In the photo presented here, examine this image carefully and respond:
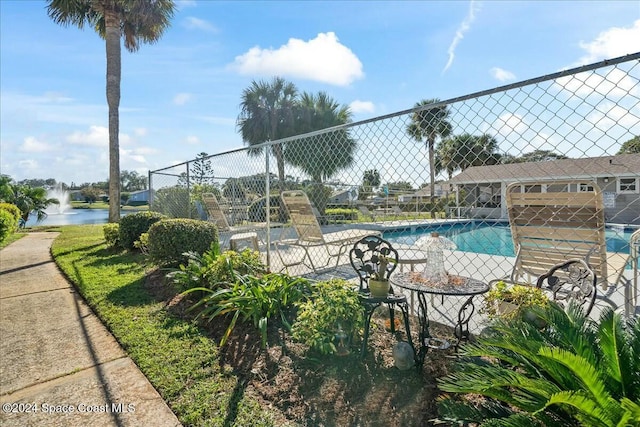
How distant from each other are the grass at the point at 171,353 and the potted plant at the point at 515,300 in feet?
4.93

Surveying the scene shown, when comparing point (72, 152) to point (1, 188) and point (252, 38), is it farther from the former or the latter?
point (252, 38)

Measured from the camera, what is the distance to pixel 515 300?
192 centimetres

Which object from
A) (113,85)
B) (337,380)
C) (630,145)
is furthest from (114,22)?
(630,145)

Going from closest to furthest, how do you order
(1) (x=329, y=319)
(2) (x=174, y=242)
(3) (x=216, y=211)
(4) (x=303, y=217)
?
(1) (x=329, y=319)
(4) (x=303, y=217)
(2) (x=174, y=242)
(3) (x=216, y=211)

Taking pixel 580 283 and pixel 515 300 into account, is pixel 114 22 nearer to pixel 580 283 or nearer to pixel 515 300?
pixel 515 300

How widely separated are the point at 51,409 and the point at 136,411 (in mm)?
568

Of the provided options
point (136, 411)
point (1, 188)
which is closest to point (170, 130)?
point (1, 188)

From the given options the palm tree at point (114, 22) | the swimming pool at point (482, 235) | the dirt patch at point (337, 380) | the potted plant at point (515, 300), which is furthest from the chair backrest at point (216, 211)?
the palm tree at point (114, 22)

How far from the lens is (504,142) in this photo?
7.25ft

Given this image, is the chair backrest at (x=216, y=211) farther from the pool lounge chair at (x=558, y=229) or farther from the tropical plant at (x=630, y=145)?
the tropical plant at (x=630, y=145)

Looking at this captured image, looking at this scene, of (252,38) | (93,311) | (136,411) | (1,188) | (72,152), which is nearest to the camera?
(136,411)

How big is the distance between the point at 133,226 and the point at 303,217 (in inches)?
177

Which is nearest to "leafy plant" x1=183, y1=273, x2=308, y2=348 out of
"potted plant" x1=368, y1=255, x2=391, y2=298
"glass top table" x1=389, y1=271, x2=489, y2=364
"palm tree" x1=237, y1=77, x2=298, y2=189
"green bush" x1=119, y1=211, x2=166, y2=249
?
"potted plant" x1=368, y1=255, x2=391, y2=298

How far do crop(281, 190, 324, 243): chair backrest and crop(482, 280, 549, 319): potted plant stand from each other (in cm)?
262
